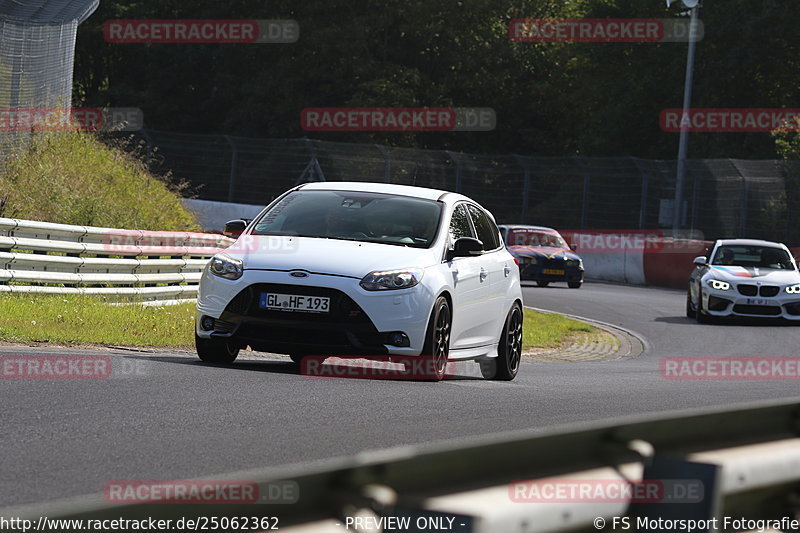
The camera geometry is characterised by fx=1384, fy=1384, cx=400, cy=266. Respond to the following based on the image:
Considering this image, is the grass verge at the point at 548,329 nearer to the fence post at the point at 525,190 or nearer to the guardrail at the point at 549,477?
the guardrail at the point at 549,477

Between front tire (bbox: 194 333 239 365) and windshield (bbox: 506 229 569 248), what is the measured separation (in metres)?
22.1

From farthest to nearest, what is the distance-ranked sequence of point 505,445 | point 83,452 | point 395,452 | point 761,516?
point 83,452 → point 761,516 → point 505,445 → point 395,452

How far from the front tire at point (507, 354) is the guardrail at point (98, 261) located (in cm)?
547

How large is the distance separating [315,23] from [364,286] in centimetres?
5086

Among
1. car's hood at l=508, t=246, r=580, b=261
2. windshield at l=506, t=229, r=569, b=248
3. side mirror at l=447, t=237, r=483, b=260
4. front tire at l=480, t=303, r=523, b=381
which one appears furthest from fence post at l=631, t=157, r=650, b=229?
side mirror at l=447, t=237, r=483, b=260

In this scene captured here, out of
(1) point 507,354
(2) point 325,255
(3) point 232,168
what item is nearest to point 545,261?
(3) point 232,168

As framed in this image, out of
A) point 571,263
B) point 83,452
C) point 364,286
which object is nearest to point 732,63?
point 571,263

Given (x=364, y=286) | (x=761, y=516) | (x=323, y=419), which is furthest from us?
(x=364, y=286)

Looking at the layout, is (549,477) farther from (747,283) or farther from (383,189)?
(747,283)

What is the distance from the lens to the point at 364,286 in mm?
10617

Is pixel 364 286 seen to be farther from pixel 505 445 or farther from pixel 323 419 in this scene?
pixel 505 445

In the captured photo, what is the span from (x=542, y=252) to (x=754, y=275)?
375 inches

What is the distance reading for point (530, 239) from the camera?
33469 mm

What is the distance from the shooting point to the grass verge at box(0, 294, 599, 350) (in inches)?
501
